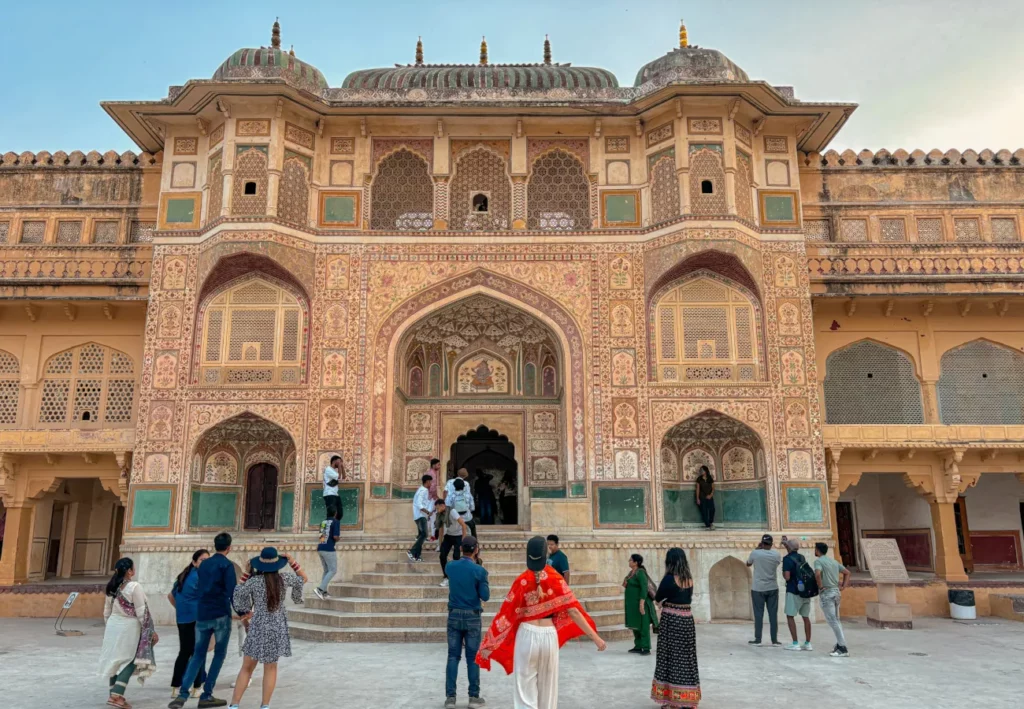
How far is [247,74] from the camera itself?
1490cm

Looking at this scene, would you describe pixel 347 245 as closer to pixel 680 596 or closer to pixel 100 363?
pixel 100 363

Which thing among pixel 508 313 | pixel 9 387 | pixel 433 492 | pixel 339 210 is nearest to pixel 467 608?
pixel 433 492

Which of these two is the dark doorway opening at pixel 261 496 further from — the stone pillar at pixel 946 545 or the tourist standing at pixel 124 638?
the stone pillar at pixel 946 545

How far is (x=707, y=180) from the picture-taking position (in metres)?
14.7

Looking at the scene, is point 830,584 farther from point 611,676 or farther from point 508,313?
point 508,313

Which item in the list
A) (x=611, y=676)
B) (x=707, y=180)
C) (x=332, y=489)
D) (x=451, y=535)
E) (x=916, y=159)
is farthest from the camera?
(x=916, y=159)

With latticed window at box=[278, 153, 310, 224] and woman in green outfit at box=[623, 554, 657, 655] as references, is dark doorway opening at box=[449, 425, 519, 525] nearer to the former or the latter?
latticed window at box=[278, 153, 310, 224]

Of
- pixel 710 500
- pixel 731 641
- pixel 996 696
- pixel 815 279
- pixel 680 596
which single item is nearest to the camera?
pixel 680 596

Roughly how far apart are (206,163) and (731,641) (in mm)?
11911

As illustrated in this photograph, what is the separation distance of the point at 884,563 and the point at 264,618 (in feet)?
30.7

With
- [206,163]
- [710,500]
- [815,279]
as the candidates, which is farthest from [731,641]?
[206,163]

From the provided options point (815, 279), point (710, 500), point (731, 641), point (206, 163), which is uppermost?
point (206, 163)

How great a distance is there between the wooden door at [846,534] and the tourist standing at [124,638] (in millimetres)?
14680

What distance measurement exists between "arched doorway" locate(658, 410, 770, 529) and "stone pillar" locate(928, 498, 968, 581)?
3.60 metres
